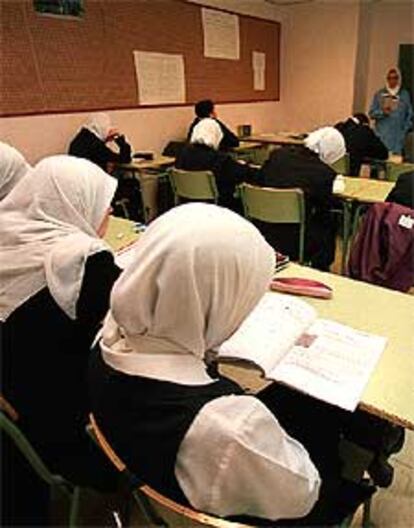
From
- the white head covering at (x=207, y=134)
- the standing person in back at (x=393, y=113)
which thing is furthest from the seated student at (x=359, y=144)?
the standing person in back at (x=393, y=113)

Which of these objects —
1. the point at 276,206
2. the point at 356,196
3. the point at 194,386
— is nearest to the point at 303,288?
the point at 194,386

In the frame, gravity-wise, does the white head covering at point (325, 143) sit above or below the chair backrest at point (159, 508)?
above

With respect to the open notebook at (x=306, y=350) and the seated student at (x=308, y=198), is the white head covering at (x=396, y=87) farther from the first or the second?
the open notebook at (x=306, y=350)

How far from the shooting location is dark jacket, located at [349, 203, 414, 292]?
2.04 m

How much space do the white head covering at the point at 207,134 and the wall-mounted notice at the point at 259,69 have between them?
253 centimetres

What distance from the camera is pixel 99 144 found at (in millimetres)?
4105

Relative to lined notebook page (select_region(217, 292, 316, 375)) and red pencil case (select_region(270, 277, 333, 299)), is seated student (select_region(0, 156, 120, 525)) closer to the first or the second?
lined notebook page (select_region(217, 292, 316, 375))

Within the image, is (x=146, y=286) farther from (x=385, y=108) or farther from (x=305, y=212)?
(x=385, y=108)

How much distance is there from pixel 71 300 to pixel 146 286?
50cm

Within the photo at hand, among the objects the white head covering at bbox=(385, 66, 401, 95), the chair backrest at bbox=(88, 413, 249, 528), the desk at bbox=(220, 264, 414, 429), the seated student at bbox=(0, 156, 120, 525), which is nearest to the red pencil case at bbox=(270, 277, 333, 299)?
the desk at bbox=(220, 264, 414, 429)

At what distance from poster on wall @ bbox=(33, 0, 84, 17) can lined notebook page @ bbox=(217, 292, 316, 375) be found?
11.3ft

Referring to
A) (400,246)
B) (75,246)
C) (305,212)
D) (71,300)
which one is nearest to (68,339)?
(71,300)

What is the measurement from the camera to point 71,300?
123cm

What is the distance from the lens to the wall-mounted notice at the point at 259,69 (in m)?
6.43
